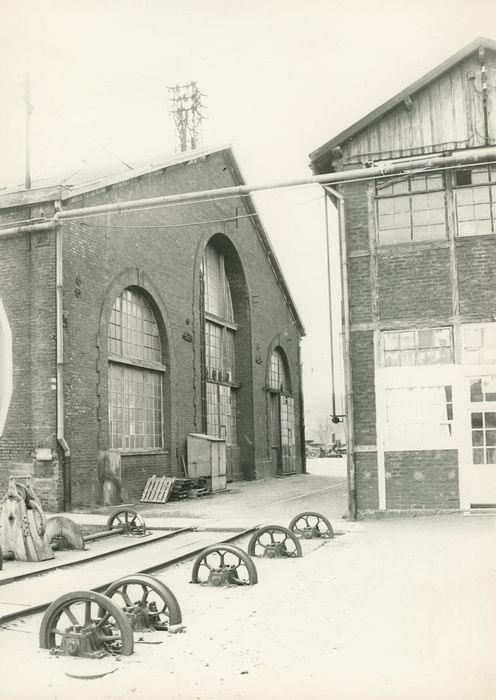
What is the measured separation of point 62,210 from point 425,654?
1219 cm

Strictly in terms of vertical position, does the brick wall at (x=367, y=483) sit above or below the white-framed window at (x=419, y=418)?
below

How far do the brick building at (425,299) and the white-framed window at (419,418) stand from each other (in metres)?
0.02

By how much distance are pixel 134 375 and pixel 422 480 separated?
870 cm

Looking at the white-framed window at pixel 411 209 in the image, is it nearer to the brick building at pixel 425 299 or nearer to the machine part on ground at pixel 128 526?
the brick building at pixel 425 299

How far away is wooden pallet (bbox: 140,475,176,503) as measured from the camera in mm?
17623

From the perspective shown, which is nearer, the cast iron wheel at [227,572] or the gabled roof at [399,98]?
the cast iron wheel at [227,572]

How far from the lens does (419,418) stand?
1265 cm

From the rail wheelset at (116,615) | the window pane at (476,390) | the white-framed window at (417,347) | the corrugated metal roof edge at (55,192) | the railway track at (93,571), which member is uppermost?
the corrugated metal roof edge at (55,192)

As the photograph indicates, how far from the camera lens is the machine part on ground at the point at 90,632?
5.36 metres

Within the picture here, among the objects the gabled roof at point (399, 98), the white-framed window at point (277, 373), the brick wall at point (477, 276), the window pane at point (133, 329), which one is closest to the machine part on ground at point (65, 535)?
the brick wall at point (477, 276)

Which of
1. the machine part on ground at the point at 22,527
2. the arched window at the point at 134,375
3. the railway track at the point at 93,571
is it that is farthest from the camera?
the arched window at the point at 134,375

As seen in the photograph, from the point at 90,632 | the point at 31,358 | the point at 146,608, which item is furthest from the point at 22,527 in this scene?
the point at 31,358

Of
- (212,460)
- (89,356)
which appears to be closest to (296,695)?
(89,356)

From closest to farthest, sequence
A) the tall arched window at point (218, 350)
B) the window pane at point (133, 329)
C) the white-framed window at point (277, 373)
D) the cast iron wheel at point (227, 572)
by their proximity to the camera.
Answer: 1. the cast iron wheel at point (227, 572)
2. the window pane at point (133, 329)
3. the tall arched window at point (218, 350)
4. the white-framed window at point (277, 373)
